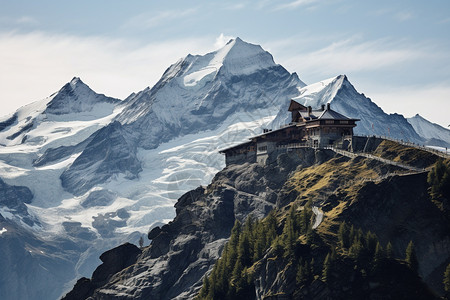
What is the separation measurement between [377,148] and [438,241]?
1314 inches

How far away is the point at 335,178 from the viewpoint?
618 feet

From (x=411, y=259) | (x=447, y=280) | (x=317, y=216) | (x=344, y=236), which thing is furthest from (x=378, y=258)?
(x=317, y=216)

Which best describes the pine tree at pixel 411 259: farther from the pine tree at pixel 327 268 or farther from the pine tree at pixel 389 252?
the pine tree at pixel 327 268

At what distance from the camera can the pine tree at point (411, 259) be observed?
153625 mm

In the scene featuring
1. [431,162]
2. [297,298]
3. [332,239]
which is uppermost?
A: [431,162]

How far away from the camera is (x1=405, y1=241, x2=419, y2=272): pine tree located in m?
154

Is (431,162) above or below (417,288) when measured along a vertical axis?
above

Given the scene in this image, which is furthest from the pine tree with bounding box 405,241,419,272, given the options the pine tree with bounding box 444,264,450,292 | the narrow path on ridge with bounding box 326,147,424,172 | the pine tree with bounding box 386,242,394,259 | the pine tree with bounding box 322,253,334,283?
the narrow path on ridge with bounding box 326,147,424,172

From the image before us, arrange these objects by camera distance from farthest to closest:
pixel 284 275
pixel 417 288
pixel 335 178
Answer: pixel 335 178 → pixel 284 275 → pixel 417 288

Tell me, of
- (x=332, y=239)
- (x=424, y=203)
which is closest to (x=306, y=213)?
(x=332, y=239)

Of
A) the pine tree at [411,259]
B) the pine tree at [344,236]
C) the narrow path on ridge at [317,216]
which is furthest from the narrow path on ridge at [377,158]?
the pine tree at [411,259]

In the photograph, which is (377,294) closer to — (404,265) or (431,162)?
(404,265)

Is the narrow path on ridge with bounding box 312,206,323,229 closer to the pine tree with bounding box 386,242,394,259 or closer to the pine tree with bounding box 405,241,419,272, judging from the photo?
the pine tree with bounding box 386,242,394,259

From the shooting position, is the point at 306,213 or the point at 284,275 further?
the point at 306,213
